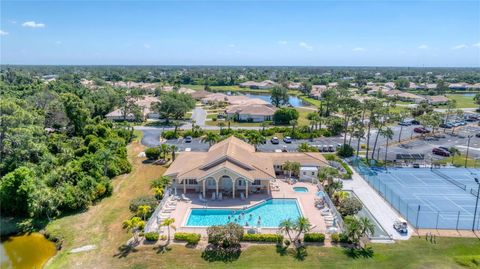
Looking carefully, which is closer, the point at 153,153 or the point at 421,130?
the point at 153,153

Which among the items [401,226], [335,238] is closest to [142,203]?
[335,238]

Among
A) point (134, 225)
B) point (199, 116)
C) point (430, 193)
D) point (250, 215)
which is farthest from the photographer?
point (199, 116)

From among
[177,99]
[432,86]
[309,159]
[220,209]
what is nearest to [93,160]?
[220,209]

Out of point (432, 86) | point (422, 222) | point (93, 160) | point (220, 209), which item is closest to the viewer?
point (422, 222)

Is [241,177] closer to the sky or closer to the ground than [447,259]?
closer to the sky

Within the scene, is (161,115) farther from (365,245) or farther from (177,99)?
(365,245)

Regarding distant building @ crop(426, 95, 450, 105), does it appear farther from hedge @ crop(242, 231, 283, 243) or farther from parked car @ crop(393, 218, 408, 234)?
hedge @ crop(242, 231, 283, 243)

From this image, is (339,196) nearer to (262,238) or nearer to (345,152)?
(262,238)
